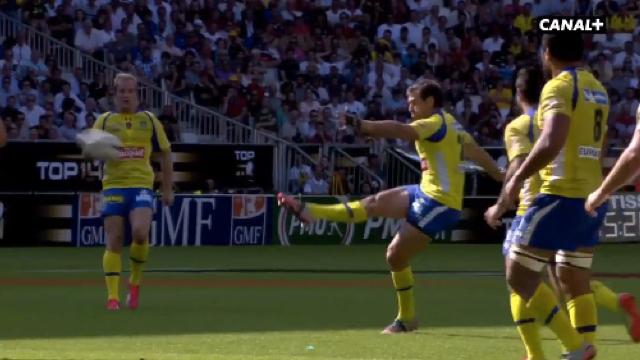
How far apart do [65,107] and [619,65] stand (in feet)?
44.5

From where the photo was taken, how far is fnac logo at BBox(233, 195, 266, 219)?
2523 centimetres

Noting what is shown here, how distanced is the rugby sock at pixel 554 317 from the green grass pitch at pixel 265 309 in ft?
4.70

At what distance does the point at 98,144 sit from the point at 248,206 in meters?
11.8

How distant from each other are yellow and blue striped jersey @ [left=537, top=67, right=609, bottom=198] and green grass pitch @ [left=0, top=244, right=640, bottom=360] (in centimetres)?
210

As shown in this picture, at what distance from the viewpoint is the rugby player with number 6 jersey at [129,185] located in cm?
1414

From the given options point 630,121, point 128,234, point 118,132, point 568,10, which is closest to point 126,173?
point 118,132

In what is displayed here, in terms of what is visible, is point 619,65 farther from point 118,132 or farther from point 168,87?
point 118,132

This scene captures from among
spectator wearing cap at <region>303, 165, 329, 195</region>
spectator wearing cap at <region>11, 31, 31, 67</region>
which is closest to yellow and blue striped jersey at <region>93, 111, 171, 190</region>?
spectator wearing cap at <region>303, 165, 329, 195</region>

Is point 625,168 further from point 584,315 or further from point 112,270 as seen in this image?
point 112,270

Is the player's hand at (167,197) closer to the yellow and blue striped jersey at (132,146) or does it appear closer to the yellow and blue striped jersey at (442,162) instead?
the yellow and blue striped jersey at (132,146)

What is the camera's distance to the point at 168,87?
27.8 metres

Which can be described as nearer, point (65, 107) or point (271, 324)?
point (271, 324)

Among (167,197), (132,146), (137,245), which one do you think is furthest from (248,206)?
(137,245)

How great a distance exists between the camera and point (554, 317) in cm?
892
